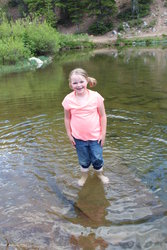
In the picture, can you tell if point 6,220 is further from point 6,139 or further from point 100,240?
point 6,139

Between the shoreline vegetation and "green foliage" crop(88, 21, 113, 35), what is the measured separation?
106 inches

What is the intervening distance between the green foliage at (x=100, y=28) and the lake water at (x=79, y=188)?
1534 inches

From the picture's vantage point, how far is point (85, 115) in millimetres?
3734

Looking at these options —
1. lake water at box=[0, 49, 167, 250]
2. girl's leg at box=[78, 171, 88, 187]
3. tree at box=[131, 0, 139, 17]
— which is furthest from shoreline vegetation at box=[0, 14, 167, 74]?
girl's leg at box=[78, 171, 88, 187]

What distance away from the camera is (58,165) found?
195 inches

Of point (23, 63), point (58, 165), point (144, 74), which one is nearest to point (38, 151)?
point (58, 165)

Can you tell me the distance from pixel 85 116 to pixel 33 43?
2528 cm

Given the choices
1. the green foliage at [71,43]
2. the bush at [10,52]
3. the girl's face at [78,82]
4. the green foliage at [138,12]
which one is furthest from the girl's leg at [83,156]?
the green foliage at [138,12]

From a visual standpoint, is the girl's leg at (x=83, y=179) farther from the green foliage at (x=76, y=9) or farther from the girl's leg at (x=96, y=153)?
the green foliage at (x=76, y=9)

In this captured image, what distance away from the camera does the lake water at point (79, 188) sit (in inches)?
122

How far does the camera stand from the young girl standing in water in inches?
142

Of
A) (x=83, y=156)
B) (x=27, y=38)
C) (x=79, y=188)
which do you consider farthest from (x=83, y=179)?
(x=27, y=38)

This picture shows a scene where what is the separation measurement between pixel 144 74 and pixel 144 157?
9832 mm

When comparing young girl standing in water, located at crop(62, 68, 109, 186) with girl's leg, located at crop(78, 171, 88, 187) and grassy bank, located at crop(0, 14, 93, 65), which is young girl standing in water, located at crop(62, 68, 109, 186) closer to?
girl's leg, located at crop(78, 171, 88, 187)
